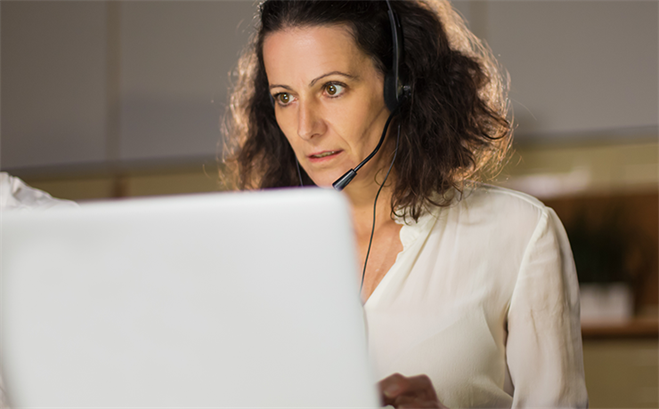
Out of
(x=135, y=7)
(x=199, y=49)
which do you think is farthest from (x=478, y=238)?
(x=135, y=7)

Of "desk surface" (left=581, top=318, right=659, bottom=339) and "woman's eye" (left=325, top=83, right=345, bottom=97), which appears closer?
"woman's eye" (left=325, top=83, right=345, bottom=97)

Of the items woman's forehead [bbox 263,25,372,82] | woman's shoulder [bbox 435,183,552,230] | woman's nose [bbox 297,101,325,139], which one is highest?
woman's forehead [bbox 263,25,372,82]

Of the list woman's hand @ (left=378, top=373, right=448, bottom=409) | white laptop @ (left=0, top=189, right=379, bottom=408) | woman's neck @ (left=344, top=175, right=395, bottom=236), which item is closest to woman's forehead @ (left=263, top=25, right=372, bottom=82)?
woman's neck @ (left=344, top=175, right=395, bottom=236)

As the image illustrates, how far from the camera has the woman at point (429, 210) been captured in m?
0.95

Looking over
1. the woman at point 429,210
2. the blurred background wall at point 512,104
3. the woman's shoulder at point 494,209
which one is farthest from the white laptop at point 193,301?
the blurred background wall at point 512,104

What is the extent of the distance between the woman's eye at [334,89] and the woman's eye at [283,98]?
0.27ft

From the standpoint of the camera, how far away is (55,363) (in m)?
0.36

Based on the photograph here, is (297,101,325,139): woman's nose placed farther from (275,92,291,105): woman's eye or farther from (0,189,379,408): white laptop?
(0,189,379,408): white laptop

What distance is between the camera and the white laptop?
0.32m

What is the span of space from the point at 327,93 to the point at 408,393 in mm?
528

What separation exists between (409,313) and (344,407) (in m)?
0.67

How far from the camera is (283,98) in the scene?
1.05 metres

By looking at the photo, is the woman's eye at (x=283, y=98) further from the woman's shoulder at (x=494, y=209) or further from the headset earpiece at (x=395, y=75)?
the woman's shoulder at (x=494, y=209)

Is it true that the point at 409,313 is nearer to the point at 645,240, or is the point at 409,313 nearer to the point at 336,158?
the point at 336,158
